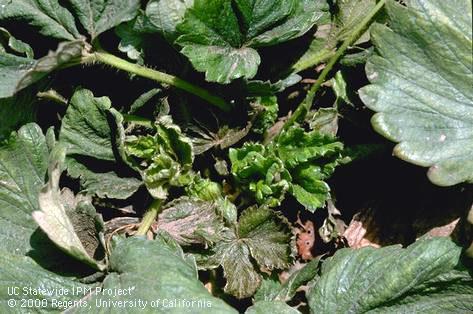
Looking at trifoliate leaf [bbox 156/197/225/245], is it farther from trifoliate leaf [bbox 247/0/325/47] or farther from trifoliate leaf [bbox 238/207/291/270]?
trifoliate leaf [bbox 247/0/325/47]

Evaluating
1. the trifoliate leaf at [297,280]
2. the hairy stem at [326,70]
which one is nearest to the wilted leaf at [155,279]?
the trifoliate leaf at [297,280]

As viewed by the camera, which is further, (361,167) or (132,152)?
(361,167)

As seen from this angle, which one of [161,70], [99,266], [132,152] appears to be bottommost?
[99,266]

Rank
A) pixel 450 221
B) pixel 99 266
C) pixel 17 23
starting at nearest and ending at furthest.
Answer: pixel 99 266 < pixel 17 23 < pixel 450 221

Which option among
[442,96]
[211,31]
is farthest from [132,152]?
[442,96]

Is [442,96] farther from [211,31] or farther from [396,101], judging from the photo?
[211,31]

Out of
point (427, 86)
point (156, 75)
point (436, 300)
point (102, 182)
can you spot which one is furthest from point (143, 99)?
point (436, 300)

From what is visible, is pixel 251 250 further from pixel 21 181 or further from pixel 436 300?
pixel 21 181
